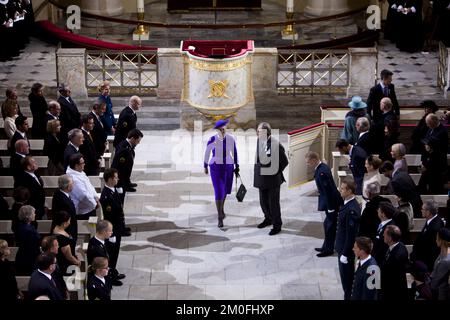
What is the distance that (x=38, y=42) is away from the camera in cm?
2309

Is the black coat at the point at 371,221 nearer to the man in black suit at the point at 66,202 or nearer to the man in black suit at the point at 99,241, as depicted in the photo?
the man in black suit at the point at 99,241

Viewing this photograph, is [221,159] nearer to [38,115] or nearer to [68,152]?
[68,152]

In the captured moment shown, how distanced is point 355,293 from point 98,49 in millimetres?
9511

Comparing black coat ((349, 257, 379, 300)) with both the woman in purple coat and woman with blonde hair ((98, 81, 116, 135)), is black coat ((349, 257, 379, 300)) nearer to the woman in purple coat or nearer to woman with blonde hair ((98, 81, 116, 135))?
the woman in purple coat

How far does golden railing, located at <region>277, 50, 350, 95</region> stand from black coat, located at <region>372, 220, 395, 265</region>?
22.6 feet

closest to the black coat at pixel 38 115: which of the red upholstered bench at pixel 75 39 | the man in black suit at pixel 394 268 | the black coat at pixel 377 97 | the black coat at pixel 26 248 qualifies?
the red upholstered bench at pixel 75 39

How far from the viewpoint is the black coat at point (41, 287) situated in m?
11.4

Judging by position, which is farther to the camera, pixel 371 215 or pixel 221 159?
pixel 221 159

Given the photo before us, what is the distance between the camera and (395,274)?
1201 centimetres

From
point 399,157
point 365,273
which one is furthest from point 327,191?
point 365,273

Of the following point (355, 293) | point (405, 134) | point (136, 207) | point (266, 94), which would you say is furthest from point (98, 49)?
point (355, 293)

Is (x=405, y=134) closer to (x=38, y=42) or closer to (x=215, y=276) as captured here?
(x=215, y=276)

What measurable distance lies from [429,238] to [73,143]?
4.82 metres
